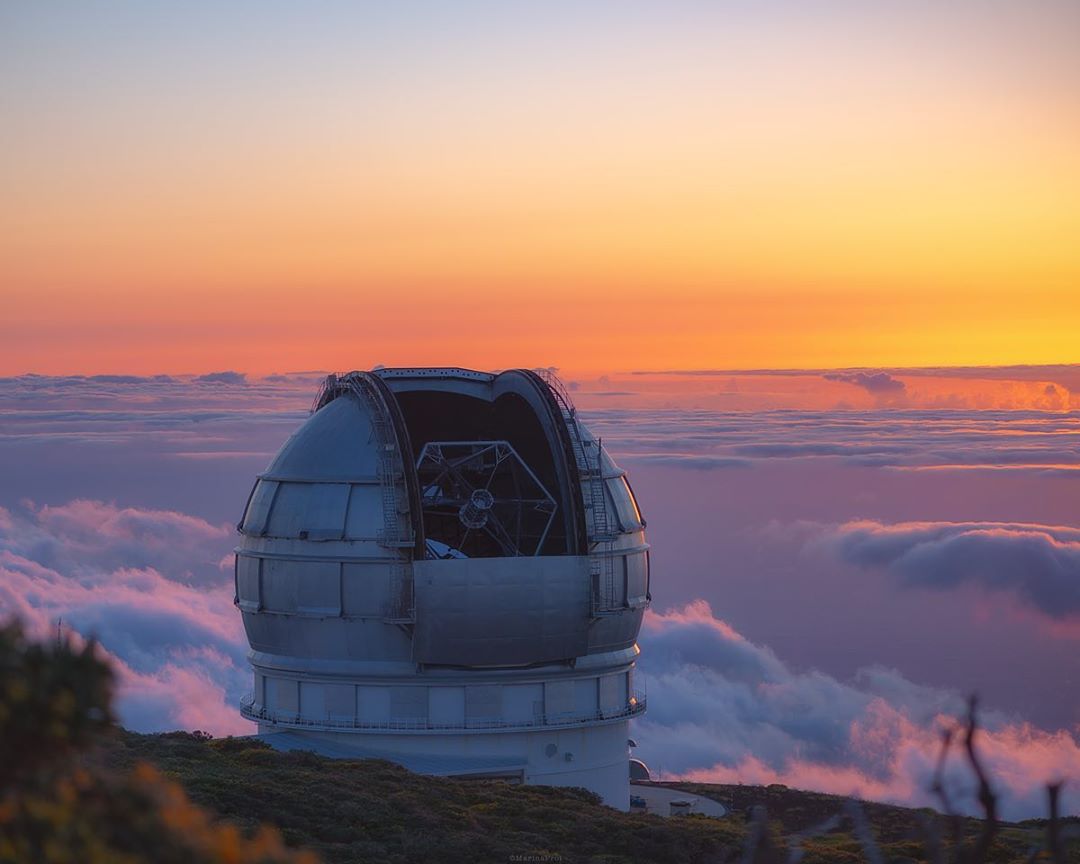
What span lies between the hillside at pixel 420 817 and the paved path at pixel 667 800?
4517mm

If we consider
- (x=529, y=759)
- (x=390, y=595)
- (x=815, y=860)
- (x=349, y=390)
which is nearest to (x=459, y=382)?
(x=349, y=390)

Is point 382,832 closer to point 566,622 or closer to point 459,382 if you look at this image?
point 566,622

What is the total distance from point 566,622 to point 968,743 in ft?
75.6

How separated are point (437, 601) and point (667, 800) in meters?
12.0

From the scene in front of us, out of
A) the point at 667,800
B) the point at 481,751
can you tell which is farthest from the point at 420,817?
the point at 667,800

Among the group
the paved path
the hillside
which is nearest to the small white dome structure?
the hillside

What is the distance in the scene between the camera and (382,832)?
24.8 meters

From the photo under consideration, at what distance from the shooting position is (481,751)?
3262cm

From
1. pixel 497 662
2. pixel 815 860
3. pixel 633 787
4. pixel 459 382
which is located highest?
pixel 459 382

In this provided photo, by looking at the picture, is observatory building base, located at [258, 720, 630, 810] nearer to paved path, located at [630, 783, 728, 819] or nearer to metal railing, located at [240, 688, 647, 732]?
metal railing, located at [240, 688, 647, 732]

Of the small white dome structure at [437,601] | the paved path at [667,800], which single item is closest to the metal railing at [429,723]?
the small white dome structure at [437,601]

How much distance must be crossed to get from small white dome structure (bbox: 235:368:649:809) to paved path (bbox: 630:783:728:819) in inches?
122

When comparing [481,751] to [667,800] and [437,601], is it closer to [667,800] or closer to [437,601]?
[437,601]

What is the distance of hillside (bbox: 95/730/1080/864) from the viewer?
2411 centimetres
